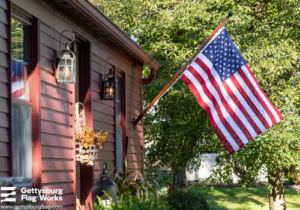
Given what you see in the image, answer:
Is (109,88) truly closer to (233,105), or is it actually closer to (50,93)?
(50,93)

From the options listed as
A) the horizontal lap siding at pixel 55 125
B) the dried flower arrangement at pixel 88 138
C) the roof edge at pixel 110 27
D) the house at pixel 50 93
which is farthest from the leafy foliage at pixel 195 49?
the horizontal lap siding at pixel 55 125

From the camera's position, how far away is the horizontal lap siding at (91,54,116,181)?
6.22 meters

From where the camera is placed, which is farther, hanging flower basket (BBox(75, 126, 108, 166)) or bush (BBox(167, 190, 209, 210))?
bush (BBox(167, 190, 209, 210))

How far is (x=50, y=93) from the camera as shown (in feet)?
15.6

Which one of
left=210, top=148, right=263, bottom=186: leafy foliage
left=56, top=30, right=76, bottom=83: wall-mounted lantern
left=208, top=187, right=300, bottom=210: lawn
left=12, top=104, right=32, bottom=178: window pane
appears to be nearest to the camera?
left=12, top=104, right=32, bottom=178: window pane

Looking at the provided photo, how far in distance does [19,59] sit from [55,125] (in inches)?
40.0

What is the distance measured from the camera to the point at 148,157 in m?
13.3

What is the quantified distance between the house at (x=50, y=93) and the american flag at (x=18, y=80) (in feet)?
0.04

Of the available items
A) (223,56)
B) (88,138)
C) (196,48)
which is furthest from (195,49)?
(88,138)

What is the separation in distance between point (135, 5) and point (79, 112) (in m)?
7.13

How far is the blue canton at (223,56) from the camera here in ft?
21.5

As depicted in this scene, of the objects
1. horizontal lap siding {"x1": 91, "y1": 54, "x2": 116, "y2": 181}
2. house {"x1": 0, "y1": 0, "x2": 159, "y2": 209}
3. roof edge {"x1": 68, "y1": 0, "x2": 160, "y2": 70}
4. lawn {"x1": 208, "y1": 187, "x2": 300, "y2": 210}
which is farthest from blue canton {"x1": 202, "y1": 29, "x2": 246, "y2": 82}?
lawn {"x1": 208, "y1": 187, "x2": 300, "y2": 210}

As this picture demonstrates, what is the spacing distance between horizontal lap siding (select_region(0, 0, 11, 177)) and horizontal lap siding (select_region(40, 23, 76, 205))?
2.38 ft

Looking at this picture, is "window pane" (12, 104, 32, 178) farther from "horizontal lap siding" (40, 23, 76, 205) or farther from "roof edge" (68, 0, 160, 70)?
"roof edge" (68, 0, 160, 70)
